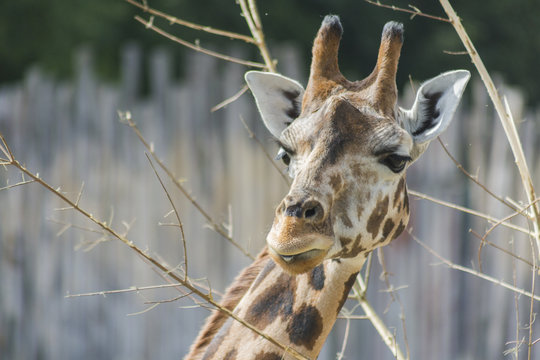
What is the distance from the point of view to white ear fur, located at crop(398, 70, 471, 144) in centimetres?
268

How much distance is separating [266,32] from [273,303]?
28.0ft

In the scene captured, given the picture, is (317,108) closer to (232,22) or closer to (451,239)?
(451,239)

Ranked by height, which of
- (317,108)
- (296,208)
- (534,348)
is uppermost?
(317,108)

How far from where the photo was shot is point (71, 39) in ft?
37.0

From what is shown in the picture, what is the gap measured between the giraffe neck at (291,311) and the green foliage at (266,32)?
23.0ft

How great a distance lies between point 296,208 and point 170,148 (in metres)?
4.75

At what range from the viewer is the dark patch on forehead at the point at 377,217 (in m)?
2.54

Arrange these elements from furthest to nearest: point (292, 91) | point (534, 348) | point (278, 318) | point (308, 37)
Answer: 1. point (308, 37)
2. point (534, 348)
3. point (292, 91)
4. point (278, 318)

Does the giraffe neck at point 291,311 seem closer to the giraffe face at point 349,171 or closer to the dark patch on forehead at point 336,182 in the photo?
the giraffe face at point 349,171

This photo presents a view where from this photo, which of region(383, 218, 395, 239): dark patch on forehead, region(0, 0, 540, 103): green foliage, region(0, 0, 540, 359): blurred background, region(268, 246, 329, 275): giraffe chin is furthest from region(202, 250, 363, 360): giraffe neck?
region(0, 0, 540, 103): green foliage

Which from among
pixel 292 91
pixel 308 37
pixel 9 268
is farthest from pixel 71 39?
pixel 292 91

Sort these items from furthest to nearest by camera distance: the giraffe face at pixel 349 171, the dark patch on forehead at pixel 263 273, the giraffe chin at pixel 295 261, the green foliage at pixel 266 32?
the green foliage at pixel 266 32
the dark patch on forehead at pixel 263 273
the giraffe face at pixel 349 171
the giraffe chin at pixel 295 261

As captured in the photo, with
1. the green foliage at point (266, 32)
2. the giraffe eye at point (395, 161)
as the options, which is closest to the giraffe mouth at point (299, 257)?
the giraffe eye at point (395, 161)

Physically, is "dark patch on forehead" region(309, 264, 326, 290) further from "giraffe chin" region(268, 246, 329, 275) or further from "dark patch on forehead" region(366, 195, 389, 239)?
"giraffe chin" region(268, 246, 329, 275)
